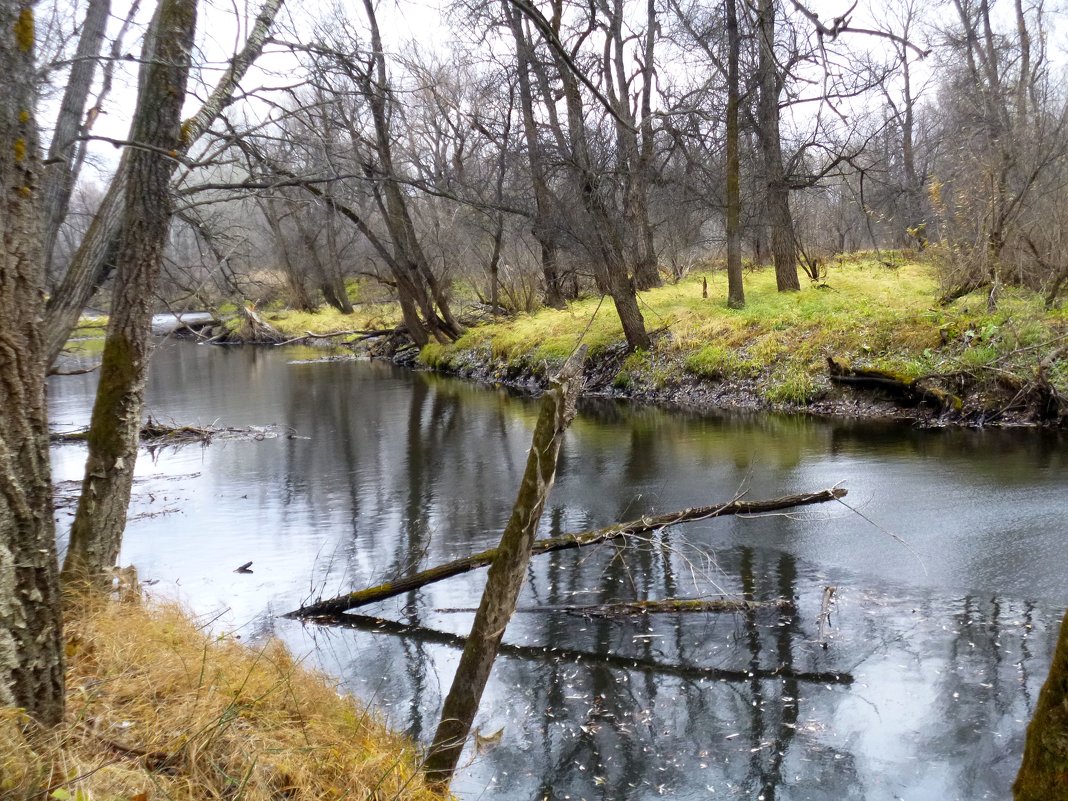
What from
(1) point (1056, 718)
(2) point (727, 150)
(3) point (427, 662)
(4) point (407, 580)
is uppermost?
(2) point (727, 150)

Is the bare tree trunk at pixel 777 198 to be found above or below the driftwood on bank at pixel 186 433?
above

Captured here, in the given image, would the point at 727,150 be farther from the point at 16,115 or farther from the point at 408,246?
the point at 16,115

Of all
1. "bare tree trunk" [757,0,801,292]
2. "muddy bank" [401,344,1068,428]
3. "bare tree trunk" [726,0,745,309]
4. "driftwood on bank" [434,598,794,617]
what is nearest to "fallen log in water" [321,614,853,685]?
"driftwood on bank" [434,598,794,617]

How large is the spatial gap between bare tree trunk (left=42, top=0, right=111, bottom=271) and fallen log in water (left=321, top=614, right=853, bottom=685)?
4.07 m

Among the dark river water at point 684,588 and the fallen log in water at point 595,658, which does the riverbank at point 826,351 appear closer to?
the dark river water at point 684,588

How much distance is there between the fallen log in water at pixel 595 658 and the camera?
651cm

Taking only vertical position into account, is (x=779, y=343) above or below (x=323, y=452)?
above

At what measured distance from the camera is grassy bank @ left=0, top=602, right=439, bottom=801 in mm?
3197

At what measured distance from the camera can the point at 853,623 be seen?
24.3 ft

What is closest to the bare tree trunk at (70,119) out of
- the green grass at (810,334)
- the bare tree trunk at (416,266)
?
the green grass at (810,334)

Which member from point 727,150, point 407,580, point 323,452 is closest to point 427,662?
point 407,580

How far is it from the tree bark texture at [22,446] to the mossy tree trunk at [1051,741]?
3502 millimetres

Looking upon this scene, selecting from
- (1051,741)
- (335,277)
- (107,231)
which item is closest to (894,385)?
(107,231)

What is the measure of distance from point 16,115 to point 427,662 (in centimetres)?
501
